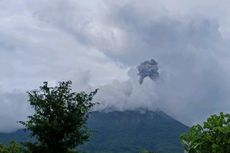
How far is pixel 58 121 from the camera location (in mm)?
38844

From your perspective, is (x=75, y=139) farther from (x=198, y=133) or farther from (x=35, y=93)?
(x=198, y=133)

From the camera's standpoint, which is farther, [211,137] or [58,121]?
[58,121]

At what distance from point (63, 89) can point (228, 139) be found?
1926cm

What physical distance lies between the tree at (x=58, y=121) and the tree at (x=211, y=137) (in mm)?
13879

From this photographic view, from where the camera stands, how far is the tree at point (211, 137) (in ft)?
81.0

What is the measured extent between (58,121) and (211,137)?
52.9 feet

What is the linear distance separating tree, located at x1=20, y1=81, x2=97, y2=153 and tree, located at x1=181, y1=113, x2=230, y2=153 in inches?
546

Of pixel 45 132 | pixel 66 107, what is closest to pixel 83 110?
pixel 66 107

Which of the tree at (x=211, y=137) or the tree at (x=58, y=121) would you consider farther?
the tree at (x=58, y=121)

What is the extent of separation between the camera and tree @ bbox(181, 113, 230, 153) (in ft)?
81.0

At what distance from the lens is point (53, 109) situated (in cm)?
3962

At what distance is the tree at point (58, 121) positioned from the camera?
38.3 metres

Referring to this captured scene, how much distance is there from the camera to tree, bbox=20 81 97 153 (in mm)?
38281

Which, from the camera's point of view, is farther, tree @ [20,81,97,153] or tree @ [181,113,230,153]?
tree @ [20,81,97,153]
